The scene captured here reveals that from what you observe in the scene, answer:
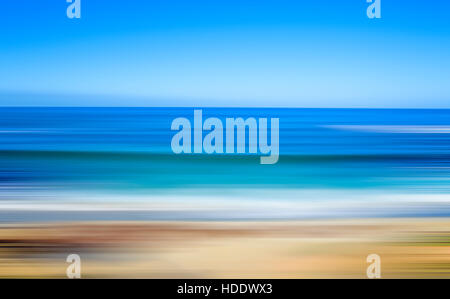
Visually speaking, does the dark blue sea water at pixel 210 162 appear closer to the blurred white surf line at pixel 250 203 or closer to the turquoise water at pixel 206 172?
the turquoise water at pixel 206 172

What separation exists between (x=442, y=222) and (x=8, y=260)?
2.67m

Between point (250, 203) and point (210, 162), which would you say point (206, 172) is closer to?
point (210, 162)

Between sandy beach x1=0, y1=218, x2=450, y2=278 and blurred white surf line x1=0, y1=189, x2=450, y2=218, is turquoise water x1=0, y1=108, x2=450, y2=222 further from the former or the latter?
sandy beach x1=0, y1=218, x2=450, y2=278

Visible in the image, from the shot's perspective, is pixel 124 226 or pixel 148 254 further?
pixel 124 226

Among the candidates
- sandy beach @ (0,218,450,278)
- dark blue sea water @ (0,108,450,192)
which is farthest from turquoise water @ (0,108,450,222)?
sandy beach @ (0,218,450,278)

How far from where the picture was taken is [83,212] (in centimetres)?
398

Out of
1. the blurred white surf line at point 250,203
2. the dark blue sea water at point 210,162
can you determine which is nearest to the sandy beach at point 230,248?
the blurred white surf line at point 250,203

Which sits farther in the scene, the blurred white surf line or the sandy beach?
the blurred white surf line

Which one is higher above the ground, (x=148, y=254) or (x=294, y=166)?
(x=294, y=166)

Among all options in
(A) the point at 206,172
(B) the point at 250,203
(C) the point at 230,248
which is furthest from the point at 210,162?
(C) the point at 230,248

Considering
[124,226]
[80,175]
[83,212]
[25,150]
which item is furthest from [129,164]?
[124,226]

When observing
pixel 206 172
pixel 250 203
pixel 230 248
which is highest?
pixel 206 172

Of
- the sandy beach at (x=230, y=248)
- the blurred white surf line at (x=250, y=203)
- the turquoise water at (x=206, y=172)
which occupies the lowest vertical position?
the sandy beach at (x=230, y=248)
